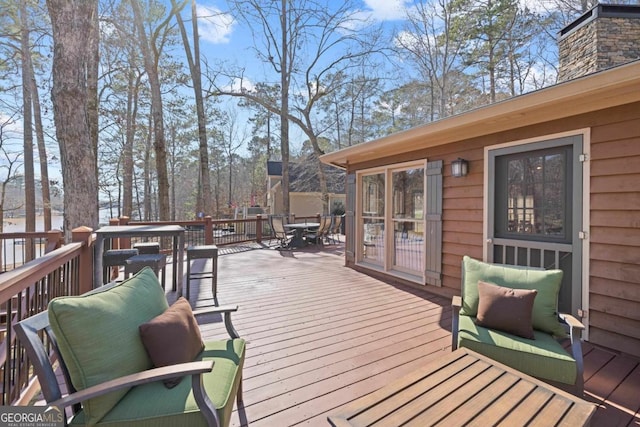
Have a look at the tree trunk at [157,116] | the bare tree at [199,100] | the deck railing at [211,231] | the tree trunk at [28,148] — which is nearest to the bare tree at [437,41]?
the bare tree at [199,100]

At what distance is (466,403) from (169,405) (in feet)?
4.48

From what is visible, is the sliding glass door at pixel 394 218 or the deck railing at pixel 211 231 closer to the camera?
the sliding glass door at pixel 394 218

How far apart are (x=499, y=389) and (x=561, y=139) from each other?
2.72 meters

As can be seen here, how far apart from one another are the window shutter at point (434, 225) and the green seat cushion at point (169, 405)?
3.50 m

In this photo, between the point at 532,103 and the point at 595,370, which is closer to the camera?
the point at 595,370

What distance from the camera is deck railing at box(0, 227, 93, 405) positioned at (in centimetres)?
172


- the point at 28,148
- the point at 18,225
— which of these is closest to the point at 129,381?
the point at 28,148

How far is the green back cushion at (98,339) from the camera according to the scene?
4.14ft

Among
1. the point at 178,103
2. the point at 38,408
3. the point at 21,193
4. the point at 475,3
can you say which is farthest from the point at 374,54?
the point at 21,193

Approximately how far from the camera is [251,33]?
37.8 ft

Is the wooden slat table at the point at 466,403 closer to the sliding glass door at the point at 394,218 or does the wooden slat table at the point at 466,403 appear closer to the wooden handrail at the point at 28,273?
the wooden handrail at the point at 28,273

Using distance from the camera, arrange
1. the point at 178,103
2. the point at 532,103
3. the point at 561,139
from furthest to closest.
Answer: the point at 178,103, the point at 561,139, the point at 532,103

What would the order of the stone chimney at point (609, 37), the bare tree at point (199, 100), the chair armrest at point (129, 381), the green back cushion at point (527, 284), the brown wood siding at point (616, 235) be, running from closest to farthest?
the chair armrest at point (129, 381)
the green back cushion at point (527, 284)
the brown wood siding at point (616, 235)
the stone chimney at point (609, 37)
the bare tree at point (199, 100)

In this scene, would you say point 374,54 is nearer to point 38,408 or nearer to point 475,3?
point 475,3
